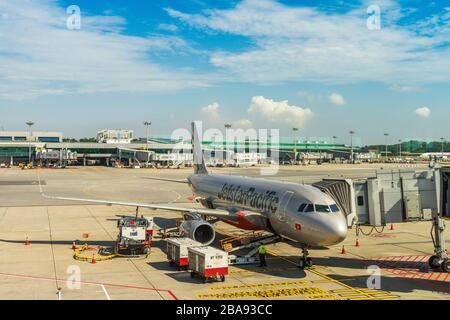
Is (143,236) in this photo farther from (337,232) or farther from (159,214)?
(159,214)

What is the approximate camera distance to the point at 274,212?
28578mm

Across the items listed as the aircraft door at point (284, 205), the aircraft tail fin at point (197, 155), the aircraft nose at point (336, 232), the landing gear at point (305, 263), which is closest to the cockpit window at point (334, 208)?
the aircraft nose at point (336, 232)

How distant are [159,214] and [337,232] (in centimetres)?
3259

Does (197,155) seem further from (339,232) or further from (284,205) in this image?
(339,232)

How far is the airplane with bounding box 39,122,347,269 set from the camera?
2467 cm

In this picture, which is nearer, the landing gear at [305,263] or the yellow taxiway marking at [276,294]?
the yellow taxiway marking at [276,294]

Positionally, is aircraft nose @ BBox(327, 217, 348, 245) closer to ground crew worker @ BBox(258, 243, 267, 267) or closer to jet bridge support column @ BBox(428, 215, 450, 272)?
ground crew worker @ BBox(258, 243, 267, 267)

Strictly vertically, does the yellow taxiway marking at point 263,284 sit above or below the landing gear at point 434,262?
below

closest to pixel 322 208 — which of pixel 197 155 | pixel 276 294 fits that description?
pixel 276 294

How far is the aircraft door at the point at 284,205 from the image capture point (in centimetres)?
2744

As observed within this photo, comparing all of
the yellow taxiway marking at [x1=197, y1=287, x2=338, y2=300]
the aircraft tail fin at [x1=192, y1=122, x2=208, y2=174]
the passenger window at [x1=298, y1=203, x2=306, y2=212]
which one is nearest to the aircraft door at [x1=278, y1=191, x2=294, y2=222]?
the passenger window at [x1=298, y1=203, x2=306, y2=212]

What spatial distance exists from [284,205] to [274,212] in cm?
117

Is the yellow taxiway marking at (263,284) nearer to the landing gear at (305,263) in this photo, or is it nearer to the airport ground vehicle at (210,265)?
the airport ground vehicle at (210,265)
